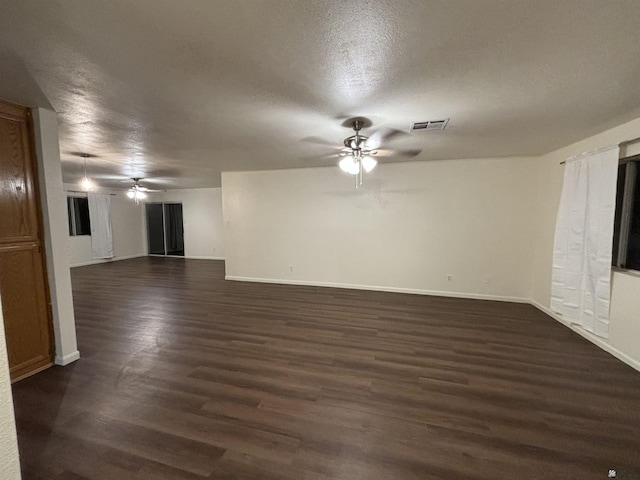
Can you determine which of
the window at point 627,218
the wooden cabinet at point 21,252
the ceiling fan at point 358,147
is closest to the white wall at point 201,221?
the wooden cabinet at point 21,252

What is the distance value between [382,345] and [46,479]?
2.71 m

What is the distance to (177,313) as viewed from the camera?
3.97m

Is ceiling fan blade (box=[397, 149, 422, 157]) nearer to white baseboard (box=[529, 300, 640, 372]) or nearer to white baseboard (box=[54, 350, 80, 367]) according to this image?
white baseboard (box=[529, 300, 640, 372])

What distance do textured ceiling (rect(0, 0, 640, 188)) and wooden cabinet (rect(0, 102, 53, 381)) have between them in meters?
0.40

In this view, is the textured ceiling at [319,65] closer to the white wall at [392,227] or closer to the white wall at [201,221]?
the white wall at [392,227]

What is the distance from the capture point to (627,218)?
2801 millimetres

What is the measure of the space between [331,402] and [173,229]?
9.39 metres

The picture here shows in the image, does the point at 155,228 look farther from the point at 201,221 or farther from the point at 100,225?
the point at 201,221

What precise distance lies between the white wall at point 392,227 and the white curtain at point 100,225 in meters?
5.05

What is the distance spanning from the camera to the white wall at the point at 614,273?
2592 mm

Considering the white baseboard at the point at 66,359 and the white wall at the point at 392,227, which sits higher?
the white wall at the point at 392,227

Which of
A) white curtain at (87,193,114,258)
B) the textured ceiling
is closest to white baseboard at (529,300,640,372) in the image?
the textured ceiling

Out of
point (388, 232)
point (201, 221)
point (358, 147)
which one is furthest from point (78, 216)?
point (358, 147)

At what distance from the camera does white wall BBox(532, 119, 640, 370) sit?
259cm
